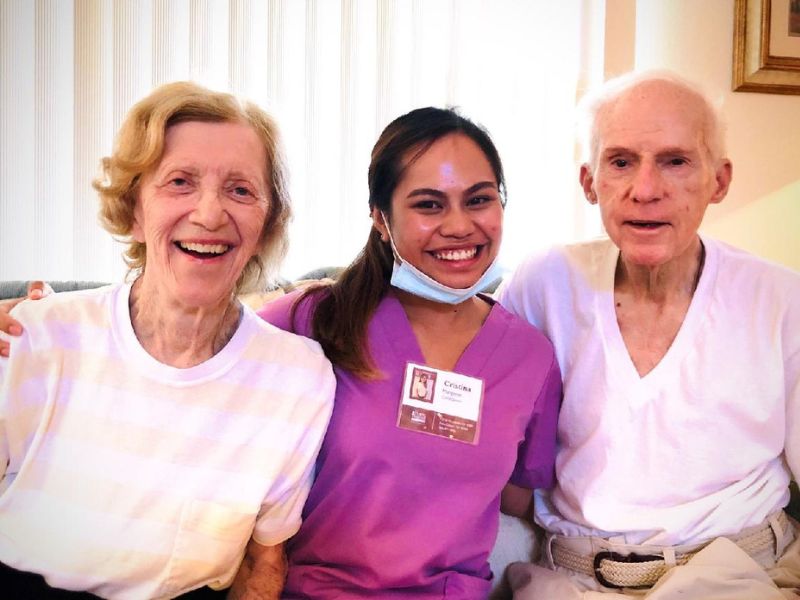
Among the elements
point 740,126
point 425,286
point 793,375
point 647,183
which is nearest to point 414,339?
point 425,286

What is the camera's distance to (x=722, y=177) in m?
1.42

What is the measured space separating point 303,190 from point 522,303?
1.14m

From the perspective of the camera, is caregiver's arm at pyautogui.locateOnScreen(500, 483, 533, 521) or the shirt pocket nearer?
the shirt pocket

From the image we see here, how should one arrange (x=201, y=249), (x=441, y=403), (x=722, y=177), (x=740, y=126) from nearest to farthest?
(x=201, y=249), (x=441, y=403), (x=722, y=177), (x=740, y=126)

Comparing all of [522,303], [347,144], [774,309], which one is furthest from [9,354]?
[347,144]

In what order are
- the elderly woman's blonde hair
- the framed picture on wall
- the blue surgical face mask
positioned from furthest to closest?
the framed picture on wall → the blue surgical face mask → the elderly woman's blonde hair

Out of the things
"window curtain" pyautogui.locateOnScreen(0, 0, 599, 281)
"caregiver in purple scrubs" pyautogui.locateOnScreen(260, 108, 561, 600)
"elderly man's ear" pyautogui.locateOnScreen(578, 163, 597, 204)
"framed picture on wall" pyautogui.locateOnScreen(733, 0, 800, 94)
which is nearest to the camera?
"caregiver in purple scrubs" pyautogui.locateOnScreen(260, 108, 561, 600)

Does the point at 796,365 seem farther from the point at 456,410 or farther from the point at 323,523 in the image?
the point at 323,523

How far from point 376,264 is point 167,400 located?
58cm

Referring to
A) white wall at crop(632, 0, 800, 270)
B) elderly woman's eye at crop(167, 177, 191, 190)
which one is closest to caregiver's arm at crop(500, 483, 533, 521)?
elderly woman's eye at crop(167, 177, 191, 190)

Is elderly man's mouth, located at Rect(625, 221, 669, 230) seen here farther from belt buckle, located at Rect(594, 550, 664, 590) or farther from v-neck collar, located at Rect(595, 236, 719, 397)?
belt buckle, located at Rect(594, 550, 664, 590)

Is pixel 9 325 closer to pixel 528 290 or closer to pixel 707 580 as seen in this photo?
pixel 528 290

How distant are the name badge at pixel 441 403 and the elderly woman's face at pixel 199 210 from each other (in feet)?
1.37

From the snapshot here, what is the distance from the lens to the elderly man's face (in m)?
1.33
